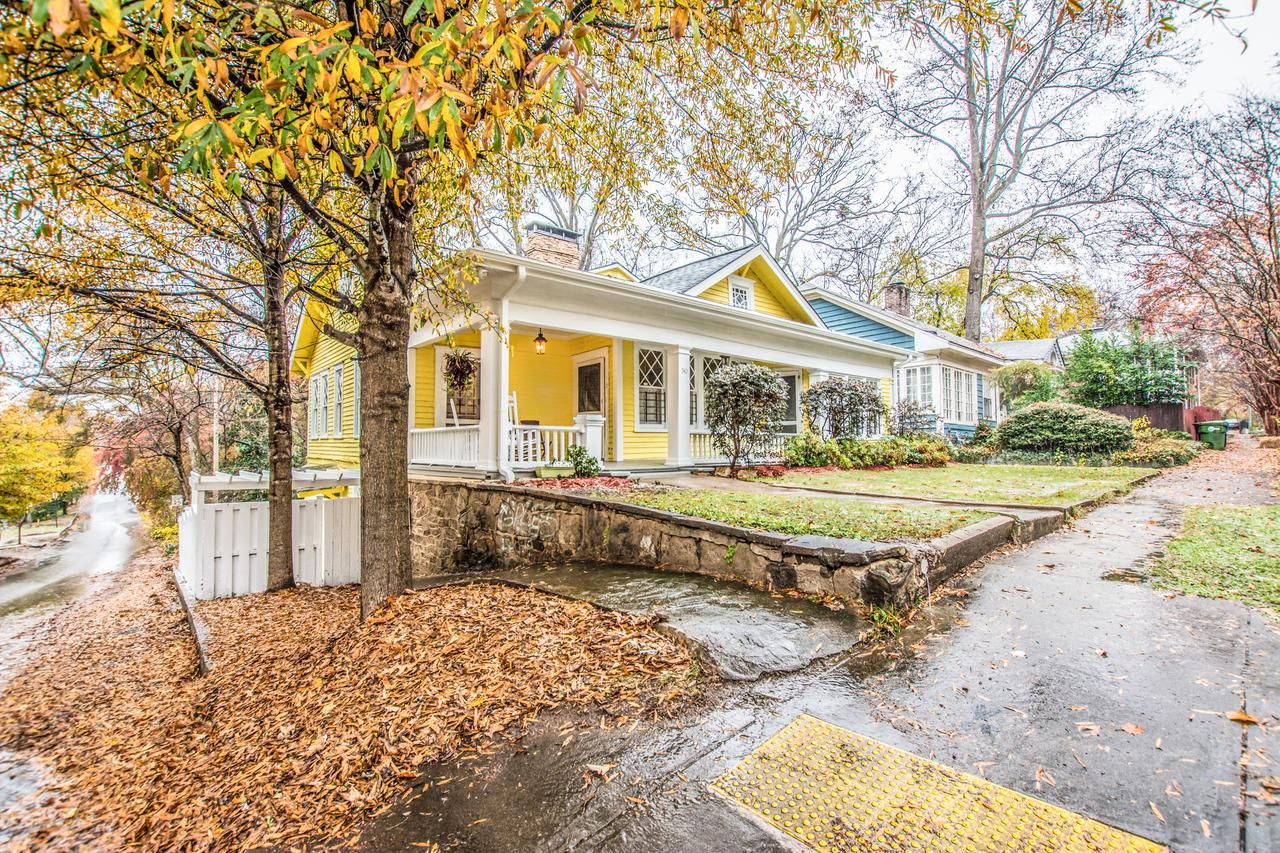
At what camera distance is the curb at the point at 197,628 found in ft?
13.6

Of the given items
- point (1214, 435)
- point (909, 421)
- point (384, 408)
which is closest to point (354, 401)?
point (384, 408)

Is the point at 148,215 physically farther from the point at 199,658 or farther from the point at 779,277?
the point at 779,277

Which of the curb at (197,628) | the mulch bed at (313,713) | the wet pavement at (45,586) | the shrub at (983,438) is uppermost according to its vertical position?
the shrub at (983,438)

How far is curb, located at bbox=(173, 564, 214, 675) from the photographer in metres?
4.15

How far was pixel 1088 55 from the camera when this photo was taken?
19.3m

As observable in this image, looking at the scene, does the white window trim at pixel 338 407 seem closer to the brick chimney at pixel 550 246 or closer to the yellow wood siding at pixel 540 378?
the yellow wood siding at pixel 540 378

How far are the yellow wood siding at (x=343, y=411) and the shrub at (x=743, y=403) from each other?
731cm

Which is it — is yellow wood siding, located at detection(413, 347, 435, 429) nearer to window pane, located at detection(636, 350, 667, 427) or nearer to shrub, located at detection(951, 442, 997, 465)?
window pane, located at detection(636, 350, 667, 427)

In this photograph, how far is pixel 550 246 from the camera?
10266mm

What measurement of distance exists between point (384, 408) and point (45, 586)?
585 inches

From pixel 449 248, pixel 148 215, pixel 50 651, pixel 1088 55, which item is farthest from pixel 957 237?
pixel 50 651

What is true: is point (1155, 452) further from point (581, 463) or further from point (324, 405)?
point (324, 405)

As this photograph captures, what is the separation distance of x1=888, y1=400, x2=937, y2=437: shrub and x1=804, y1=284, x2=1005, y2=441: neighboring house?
2.65 ft

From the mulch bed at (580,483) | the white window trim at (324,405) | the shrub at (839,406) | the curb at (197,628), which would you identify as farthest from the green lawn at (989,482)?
the white window trim at (324,405)
